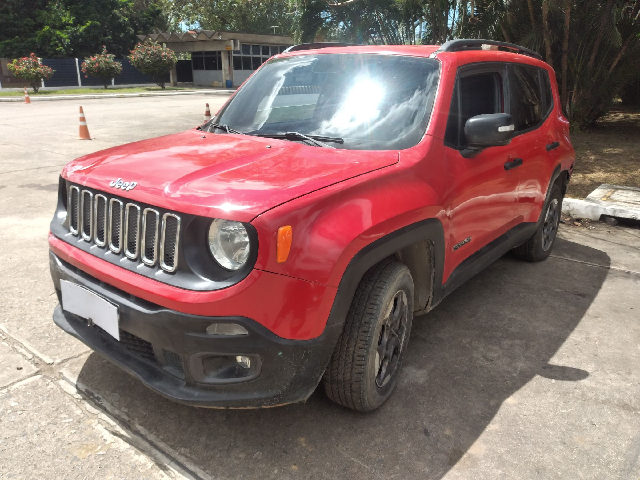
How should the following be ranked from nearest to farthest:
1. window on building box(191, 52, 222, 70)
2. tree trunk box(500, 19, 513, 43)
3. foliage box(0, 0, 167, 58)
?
tree trunk box(500, 19, 513, 43)
foliage box(0, 0, 167, 58)
window on building box(191, 52, 222, 70)

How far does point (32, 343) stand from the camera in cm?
327

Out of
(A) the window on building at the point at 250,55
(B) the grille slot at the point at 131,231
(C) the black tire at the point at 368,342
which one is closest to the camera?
(B) the grille slot at the point at 131,231

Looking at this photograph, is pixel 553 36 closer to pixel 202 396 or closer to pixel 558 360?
pixel 558 360

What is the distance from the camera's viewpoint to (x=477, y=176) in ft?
10.7

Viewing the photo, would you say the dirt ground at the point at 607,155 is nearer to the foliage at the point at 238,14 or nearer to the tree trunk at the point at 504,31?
the tree trunk at the point at 504,31

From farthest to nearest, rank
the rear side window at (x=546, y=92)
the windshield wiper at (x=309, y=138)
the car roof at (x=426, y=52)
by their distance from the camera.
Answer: the rear side window at (x=546, y=92) → the car roof at (x=426, y=52) → the windshield wiper at (x=309, y=138)

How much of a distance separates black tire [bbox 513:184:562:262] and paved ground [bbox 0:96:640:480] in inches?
22.9

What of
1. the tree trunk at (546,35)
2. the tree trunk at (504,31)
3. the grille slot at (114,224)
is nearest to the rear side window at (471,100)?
the grille slot at (114,224)

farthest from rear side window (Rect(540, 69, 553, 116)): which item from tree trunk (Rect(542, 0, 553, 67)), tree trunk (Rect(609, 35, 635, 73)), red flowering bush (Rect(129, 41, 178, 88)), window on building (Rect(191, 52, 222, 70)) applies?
window on building (Rect(191, 52, 222, 70))

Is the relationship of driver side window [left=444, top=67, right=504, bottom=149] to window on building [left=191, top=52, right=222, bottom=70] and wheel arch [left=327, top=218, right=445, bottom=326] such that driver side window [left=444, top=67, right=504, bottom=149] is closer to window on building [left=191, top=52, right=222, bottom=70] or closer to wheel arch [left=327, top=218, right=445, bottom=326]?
wheel arch [left=327, top=218, right=445, bottom=326]

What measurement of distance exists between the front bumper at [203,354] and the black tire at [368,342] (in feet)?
0.56

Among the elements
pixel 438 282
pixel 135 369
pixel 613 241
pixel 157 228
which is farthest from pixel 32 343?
pixel 613 241

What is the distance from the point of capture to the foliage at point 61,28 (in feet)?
121

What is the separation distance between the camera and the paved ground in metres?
2.38
